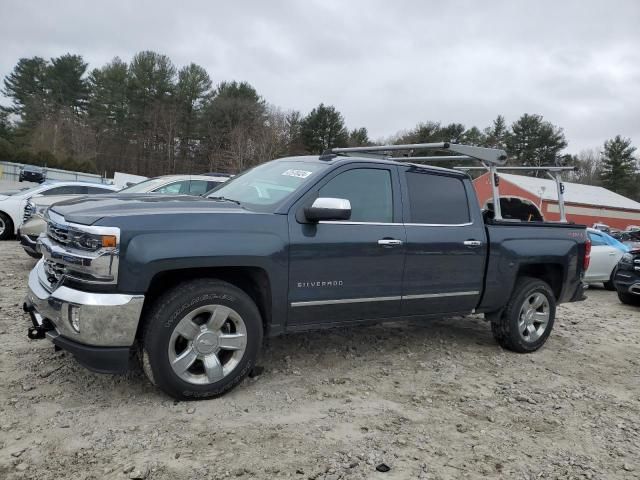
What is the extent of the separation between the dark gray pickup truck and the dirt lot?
0.36 meters

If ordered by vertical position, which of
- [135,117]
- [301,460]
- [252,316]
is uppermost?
[135,117]

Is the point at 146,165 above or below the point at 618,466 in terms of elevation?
above

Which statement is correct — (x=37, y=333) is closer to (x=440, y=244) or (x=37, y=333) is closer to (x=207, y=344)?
(x=207, y=344)

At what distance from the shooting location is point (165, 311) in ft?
11.0

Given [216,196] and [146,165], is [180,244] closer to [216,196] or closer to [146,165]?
[216,196]

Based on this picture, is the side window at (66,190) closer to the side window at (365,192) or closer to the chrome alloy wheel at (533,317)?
the side window at (365,192)

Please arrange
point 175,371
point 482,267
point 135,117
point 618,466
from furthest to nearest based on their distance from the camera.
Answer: point 135,117 < point 482,267 < point 175,371 < point 618,466

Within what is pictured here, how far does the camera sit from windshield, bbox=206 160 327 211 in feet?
13.4

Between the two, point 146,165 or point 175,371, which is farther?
point 146,165

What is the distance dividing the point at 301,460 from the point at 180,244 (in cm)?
156

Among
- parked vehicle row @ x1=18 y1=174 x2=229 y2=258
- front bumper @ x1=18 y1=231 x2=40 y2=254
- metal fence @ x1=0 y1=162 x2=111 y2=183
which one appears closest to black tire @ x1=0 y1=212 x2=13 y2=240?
parked vehicle row @ x1=18 y1=174 x2=229 y2=258

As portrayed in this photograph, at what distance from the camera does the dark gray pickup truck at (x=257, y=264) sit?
323 centimetres

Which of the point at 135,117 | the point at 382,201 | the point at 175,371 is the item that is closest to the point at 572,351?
the point at 382,201

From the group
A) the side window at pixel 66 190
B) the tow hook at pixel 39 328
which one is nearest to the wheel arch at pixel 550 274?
the tow hook at pixel 39 328
